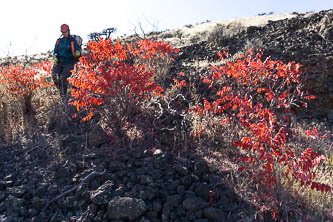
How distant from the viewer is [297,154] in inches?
180

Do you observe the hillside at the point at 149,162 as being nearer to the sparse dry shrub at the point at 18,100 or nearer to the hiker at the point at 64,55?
the sparse dry shrub at the point at 18,100

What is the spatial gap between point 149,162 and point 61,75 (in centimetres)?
361

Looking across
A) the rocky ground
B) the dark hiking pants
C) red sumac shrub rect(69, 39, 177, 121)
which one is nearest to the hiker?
the dark hiking pants

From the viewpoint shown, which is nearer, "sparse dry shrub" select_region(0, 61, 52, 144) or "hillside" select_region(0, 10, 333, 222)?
"hillside" select_region(0, 10, 333, 222)

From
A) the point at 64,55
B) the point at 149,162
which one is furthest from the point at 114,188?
the point at 64,55

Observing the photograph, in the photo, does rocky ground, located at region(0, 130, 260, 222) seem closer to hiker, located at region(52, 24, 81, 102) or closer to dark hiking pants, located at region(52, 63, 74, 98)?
dark hiking pants, located at region(52, 63, 74, 98)

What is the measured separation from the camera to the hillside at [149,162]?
3.52m

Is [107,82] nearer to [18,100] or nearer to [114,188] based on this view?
[114,188]

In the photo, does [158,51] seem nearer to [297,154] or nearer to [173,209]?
[297,154]

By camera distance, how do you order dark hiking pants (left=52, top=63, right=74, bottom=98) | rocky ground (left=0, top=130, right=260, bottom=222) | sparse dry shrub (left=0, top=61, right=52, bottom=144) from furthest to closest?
dark hiking pants (left=52, top=63, right=74, bottom=98) → sparse dry shrub (left=0, top=61, right=52, bottom=144) → rocky ground (left=0, top=130, right=260, bottom=222)

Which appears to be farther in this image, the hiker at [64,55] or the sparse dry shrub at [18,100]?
the hiker at [64,55]

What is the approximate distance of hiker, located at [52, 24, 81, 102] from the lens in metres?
6.70

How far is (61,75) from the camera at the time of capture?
676cm

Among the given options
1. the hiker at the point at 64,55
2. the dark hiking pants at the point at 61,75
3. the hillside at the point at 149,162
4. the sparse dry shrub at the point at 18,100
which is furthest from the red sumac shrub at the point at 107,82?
the sparse dry shrub at the point at 18,100
